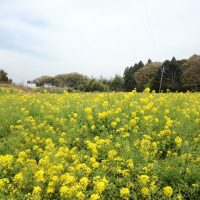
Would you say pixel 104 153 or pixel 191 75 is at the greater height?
pixel 191 75

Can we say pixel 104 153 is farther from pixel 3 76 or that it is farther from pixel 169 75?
pixel 169 75

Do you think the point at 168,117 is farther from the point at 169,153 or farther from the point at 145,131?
the point at 169,153

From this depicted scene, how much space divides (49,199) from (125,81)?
2698 inches

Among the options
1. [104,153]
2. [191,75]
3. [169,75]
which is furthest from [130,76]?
[104,153]

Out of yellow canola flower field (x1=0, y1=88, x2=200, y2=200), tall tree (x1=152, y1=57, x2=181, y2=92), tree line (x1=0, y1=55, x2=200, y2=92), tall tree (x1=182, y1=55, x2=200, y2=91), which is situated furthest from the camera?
tall tree (x1=152, y1=57, x2=181, y2=92)

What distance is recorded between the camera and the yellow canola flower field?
526 centimetres

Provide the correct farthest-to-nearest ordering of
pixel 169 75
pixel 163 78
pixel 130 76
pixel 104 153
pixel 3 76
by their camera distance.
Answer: pixel 130 76 < pixel 169 75 < pixel 163 78 < pixel 3 76 < pixel 104 153

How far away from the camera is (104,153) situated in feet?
21.1

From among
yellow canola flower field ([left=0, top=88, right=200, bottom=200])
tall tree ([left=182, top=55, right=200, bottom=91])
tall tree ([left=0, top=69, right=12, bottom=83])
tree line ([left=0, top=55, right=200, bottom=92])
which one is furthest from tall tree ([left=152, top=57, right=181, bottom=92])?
yellow canola flower field ([left=0, top=88, right=200, bottom=200])

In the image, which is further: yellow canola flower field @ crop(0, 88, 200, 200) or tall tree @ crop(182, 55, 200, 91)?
tall tree @ crop(182, 55, 200, 91)

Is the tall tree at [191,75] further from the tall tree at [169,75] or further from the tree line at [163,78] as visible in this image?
the tall tree at [169,75]

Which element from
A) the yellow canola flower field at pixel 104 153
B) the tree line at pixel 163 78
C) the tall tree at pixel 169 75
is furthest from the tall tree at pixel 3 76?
the yellow canola flower field at pixel 104 153

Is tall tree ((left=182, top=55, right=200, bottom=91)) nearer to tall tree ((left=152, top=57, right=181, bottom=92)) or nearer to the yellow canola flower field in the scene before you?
tall tree ((left=152, top=57, right=181, bottom=92))

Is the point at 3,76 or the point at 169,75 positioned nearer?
the point at 3,76
